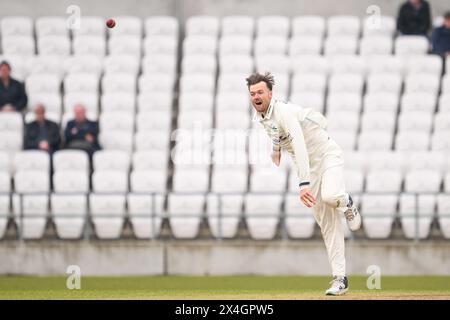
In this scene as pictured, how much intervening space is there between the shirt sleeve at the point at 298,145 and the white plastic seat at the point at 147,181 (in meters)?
6.96

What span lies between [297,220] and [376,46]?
412cm

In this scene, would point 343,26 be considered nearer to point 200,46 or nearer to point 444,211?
point 200,46

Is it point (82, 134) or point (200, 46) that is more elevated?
point (200, 46)

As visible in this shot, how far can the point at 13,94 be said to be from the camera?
2158cm

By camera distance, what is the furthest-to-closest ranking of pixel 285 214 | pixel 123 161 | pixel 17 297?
pixel 123 161 < pixel 285 214 < pixel 17 297

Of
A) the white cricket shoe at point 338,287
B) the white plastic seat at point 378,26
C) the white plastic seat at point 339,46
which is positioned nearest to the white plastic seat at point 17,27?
the white plastic seat at point 339,46

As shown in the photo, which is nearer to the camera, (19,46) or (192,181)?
(192,181)

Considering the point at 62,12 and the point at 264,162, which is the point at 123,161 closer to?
the point at 264,162

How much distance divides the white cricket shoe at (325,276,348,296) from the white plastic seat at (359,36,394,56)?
363 inches

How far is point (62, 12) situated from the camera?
23.9 meters

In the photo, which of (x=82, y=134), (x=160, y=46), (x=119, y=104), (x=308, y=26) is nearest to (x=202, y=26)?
(x=160, y=46)

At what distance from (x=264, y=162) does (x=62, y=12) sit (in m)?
5.31

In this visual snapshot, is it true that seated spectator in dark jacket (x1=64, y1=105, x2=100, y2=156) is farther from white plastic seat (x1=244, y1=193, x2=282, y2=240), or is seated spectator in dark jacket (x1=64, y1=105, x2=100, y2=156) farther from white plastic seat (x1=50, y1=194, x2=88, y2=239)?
white plastic seat (x1=244, y1=193, x2=282, y2=240)
